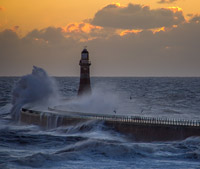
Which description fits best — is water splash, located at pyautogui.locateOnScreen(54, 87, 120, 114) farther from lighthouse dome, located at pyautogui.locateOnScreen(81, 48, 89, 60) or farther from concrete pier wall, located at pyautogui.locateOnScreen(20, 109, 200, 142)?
concrete pier wall, located at pyautogui.locateOnScreen(20, 109, 200, 142)

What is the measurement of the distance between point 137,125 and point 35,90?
101ft

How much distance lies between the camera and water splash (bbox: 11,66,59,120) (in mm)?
61781

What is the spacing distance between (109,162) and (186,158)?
5337mm

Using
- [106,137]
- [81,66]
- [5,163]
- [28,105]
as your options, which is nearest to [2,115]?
[28,105]

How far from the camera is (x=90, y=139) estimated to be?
34500 millimetres

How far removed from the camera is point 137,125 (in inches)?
1422

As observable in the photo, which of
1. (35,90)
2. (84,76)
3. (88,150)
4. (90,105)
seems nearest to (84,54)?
(84,76)

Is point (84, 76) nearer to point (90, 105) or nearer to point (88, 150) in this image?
point (90, 105)

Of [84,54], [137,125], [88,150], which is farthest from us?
[84,54]

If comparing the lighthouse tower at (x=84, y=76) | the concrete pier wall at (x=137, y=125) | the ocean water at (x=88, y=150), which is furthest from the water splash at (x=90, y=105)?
the ocean water at (x=88, y=150)

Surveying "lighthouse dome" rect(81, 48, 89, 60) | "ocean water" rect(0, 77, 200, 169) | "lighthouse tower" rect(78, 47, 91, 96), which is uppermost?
"lighthouse dome" rect(81, 48, 89, 60)

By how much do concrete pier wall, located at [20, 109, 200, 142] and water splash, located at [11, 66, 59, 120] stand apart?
15853 millimetres

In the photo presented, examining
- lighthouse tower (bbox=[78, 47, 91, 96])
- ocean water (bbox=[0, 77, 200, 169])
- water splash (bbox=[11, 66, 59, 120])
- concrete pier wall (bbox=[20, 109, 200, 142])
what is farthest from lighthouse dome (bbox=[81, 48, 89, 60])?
ocean water (bbox=[0, 77, 200, 169])

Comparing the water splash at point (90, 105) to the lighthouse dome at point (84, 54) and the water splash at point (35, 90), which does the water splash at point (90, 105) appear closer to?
the lighthouse dome at point (84, 54)
